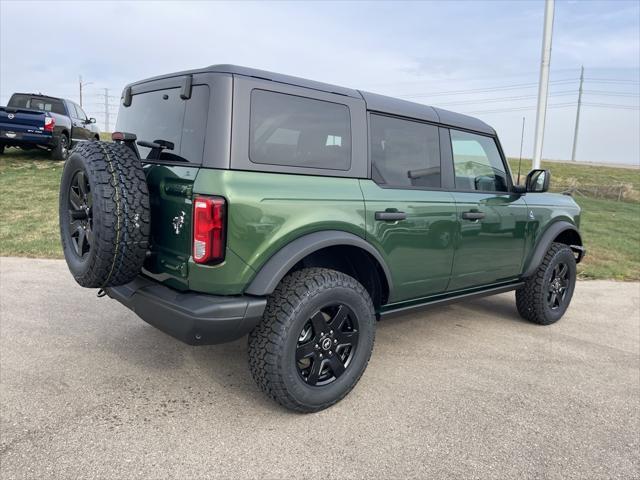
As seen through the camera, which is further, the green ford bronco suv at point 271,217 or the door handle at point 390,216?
the door handle at point 390,216

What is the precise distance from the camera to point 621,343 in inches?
173

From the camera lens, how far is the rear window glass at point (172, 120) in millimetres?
2645

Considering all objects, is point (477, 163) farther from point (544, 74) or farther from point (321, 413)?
point (544, 74)

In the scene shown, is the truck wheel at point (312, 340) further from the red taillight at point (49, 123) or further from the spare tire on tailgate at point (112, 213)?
the red taillight at point (49, 123)

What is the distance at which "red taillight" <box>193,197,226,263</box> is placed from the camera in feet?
8.09

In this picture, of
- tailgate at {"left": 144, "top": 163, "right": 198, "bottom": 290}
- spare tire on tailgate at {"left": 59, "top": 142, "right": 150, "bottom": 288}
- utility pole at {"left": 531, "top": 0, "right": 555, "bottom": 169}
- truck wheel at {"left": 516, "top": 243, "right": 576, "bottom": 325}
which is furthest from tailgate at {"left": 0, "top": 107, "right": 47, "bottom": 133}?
truck wheel at {"left": 516, "top": 243, "right": 576, "bottom": 325}

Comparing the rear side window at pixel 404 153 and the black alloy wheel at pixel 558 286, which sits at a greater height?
the rear side window at pixel 404 153

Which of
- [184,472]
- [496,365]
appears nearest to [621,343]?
[496,365]

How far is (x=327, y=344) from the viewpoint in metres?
2.95

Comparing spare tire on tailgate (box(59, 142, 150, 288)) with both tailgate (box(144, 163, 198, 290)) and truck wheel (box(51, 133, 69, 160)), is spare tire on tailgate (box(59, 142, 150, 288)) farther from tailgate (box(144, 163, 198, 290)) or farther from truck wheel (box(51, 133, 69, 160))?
truck wheel (box(51, 133, 69, 160))

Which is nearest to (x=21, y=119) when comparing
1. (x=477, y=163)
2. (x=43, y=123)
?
(x=43, y=123)

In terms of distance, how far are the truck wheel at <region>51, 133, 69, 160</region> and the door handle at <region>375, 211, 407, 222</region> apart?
11664mm

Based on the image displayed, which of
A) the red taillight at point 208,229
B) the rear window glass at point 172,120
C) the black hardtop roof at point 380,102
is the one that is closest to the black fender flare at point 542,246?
the black hardtop roof at point 380,102

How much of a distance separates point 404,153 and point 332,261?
0.92 m
